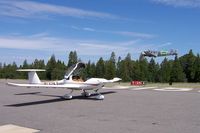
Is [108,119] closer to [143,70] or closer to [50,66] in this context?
[50,66]

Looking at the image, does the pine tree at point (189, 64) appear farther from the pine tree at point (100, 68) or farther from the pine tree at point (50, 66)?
the pine tree at point (50, 66)

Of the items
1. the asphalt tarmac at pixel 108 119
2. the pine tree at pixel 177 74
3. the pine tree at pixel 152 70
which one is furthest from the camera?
the pine tree at pixel 152 70

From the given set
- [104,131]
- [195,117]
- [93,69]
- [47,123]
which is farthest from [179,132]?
[93,69]

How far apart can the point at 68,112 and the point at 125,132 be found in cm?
530

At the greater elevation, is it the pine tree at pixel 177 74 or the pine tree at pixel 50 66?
the pine tree at pixel 50 66

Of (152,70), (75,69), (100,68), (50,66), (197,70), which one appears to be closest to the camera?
(75,69)

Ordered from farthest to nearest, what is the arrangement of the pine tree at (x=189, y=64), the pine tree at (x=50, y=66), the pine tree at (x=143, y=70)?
1. the pine tree at (x=143, y=70)
2. the pine tree at (x=50, y=66)
3. the pine tree at (x=189, y=64)

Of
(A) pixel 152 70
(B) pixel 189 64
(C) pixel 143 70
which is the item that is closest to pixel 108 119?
(C) pixel 143 70

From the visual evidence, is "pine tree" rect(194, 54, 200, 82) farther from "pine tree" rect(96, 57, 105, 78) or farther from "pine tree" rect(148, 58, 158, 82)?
"pine tree" rect(96, 57, 105, 78)

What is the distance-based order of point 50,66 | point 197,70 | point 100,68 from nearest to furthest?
1. point 197,70
2. point 100,68
3. point 50,66

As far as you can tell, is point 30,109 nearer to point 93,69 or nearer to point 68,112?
point 68,112

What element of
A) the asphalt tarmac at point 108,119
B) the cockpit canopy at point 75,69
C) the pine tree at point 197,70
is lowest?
the asphalt tarmac at point 108,119

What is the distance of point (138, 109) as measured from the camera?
16141 mm

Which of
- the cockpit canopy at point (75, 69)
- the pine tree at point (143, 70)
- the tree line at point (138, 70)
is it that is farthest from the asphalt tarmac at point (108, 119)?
the pine tree at point (143, 70)
